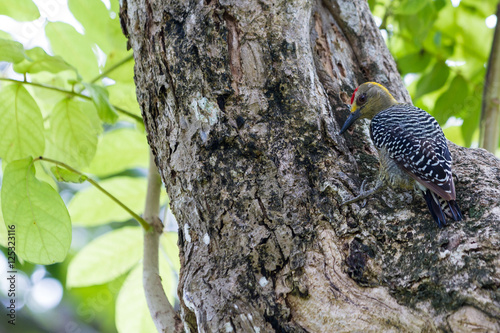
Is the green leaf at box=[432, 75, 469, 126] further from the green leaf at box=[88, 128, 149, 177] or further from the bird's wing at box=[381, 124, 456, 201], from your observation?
the green leaf at box=[88, 128, 149, 177]

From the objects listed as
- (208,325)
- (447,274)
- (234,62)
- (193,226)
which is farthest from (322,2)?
(208,325)

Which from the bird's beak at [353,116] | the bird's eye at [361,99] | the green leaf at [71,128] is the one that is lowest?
the bird's beak at [353,116]

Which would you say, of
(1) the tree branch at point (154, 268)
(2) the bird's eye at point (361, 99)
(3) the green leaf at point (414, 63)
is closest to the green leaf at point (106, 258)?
(1) the tree branch at point (154, 268)

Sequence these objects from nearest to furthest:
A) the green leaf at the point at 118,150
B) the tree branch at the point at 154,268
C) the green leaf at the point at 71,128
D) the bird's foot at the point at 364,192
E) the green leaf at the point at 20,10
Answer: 1. the bird's foot at the point at 364,192
2. the tree branch at the point at 154,268
3. the green leaf at the point at 20,10
4. the green leaf at the point at 71,128
5. the green leaf at the point at 118,150

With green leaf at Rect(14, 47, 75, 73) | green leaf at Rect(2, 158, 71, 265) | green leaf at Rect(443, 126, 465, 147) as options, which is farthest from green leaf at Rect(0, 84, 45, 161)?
green leaf at Rect(443, 126, 465, 147)

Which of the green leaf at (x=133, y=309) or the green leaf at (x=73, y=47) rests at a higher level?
the green leaf at (x=73, y=47)

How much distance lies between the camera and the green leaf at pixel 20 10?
273cm

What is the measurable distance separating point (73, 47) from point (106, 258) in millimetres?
1397

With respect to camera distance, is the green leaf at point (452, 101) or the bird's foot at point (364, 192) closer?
the bird's foot at point (364, 192)

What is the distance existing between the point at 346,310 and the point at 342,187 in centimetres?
59

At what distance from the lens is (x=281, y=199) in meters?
2.18

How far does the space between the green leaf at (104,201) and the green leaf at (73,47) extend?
767 mm

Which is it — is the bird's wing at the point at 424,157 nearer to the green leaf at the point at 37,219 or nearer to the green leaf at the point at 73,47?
the green leaf at the point at 37,219

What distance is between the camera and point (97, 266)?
2971 mm
